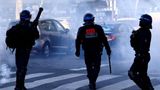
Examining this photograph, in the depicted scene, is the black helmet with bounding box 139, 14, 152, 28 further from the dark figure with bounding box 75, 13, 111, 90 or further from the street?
the street

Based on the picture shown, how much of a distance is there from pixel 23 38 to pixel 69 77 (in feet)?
9.58

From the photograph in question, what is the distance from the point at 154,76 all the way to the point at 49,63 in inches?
173

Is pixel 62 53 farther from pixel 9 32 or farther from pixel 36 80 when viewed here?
pixel 9 32

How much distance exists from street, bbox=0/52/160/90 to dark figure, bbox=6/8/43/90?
3.26ft

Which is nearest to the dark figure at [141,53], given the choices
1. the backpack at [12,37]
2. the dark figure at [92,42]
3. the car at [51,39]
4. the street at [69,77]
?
the dark figure at [92,42]

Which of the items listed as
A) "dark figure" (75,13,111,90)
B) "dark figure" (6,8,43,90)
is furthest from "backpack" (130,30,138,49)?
"dark figure" (6,8,43,90)

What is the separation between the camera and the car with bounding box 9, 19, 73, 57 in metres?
17.9

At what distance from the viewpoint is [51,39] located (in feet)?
60.7

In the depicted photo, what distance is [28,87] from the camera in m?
10.5

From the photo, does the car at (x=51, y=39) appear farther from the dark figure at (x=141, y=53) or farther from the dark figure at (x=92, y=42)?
the dark figure at (x=141, y=53)

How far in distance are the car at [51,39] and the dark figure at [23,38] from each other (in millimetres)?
8337

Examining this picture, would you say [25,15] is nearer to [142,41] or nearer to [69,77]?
[142,41]

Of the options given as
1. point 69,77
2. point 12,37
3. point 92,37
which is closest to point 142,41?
point 92,37

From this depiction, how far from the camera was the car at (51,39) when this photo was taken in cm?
1788
